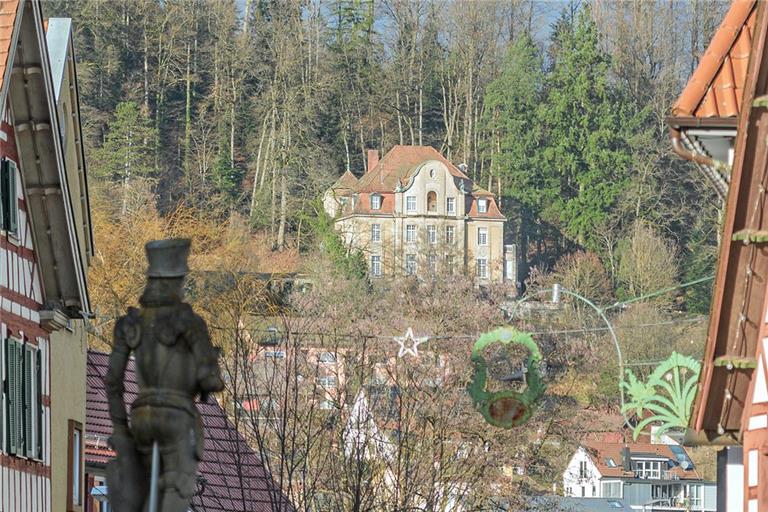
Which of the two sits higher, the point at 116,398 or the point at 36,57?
the point at 36,57

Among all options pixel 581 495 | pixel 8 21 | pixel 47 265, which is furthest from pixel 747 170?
pixel 581 495

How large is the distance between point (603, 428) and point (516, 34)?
93.6 m

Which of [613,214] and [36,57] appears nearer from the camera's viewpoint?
[36,57]

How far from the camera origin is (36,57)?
23.7 metres

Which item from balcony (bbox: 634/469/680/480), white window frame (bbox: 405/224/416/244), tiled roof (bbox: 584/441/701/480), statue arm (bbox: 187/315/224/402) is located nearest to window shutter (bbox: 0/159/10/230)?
statue arm (bbox: 187/315/224/402)

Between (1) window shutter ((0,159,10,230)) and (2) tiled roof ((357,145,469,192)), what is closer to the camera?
(1) window shutter ((0,159,10,230))

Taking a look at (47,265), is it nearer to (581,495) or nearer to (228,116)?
(581,495)

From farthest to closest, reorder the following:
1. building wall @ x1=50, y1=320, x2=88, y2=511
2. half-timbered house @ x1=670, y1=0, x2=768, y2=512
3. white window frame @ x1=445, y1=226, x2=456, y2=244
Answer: white window frame @ x1=445, y1=226, x2=456, y2=244, building wall @ x1=50, y1=320, x2=88, y2=511, half-timbered house @ x1=670, y1=0, x2=768, y2=512

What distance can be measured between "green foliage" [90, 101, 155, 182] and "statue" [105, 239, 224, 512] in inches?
5175

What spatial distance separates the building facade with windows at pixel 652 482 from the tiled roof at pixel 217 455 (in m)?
81.9

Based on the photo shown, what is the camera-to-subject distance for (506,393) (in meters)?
30.8

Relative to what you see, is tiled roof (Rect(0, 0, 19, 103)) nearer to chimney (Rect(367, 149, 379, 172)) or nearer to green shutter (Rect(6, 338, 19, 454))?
green shutter (Rect(6, 338, 19, 454))

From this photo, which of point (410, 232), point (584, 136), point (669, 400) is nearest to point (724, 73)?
point (669, 400)

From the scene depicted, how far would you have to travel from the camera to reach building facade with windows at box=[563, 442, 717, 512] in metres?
118
